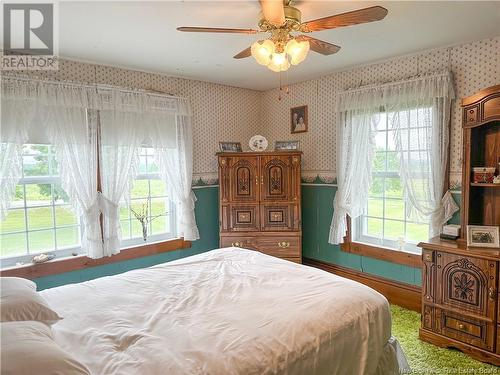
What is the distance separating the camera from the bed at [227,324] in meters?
1.39

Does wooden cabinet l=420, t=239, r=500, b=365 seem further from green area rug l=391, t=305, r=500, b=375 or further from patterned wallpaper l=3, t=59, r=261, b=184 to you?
patterned wallpaper l=3, t=59, r=261, b=184

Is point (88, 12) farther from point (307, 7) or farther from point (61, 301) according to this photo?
point (61, 301)

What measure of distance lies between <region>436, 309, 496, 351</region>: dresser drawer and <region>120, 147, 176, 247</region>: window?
2.87 metres

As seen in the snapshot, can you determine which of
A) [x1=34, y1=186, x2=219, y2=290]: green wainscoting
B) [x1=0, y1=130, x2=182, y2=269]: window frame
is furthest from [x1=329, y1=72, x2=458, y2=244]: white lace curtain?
[x1=0, y1=130, x2=182, y2=269]: window frame

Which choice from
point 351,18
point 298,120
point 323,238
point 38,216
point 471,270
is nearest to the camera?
point 351,18

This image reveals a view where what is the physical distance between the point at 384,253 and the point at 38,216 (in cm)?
349

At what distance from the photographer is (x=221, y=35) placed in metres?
2.63

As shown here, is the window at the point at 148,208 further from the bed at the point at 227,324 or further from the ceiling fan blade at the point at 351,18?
the ceiling fan blade at the point at 351,18

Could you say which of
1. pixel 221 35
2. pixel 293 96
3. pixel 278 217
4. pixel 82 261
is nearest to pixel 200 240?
pixel 278 217

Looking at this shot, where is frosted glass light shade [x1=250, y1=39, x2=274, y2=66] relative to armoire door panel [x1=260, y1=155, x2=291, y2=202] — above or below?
above

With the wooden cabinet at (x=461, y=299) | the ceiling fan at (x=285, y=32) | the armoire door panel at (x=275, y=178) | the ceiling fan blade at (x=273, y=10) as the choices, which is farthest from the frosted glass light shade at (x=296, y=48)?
the armoire door panel at (x=275, y=178)

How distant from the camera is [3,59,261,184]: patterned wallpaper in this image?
3.34m

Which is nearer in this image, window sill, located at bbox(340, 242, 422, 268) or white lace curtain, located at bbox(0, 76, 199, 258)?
white lace curtain, located at bbox(0, 76, 199, 258)

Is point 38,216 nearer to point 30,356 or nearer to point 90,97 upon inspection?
point 90,97
